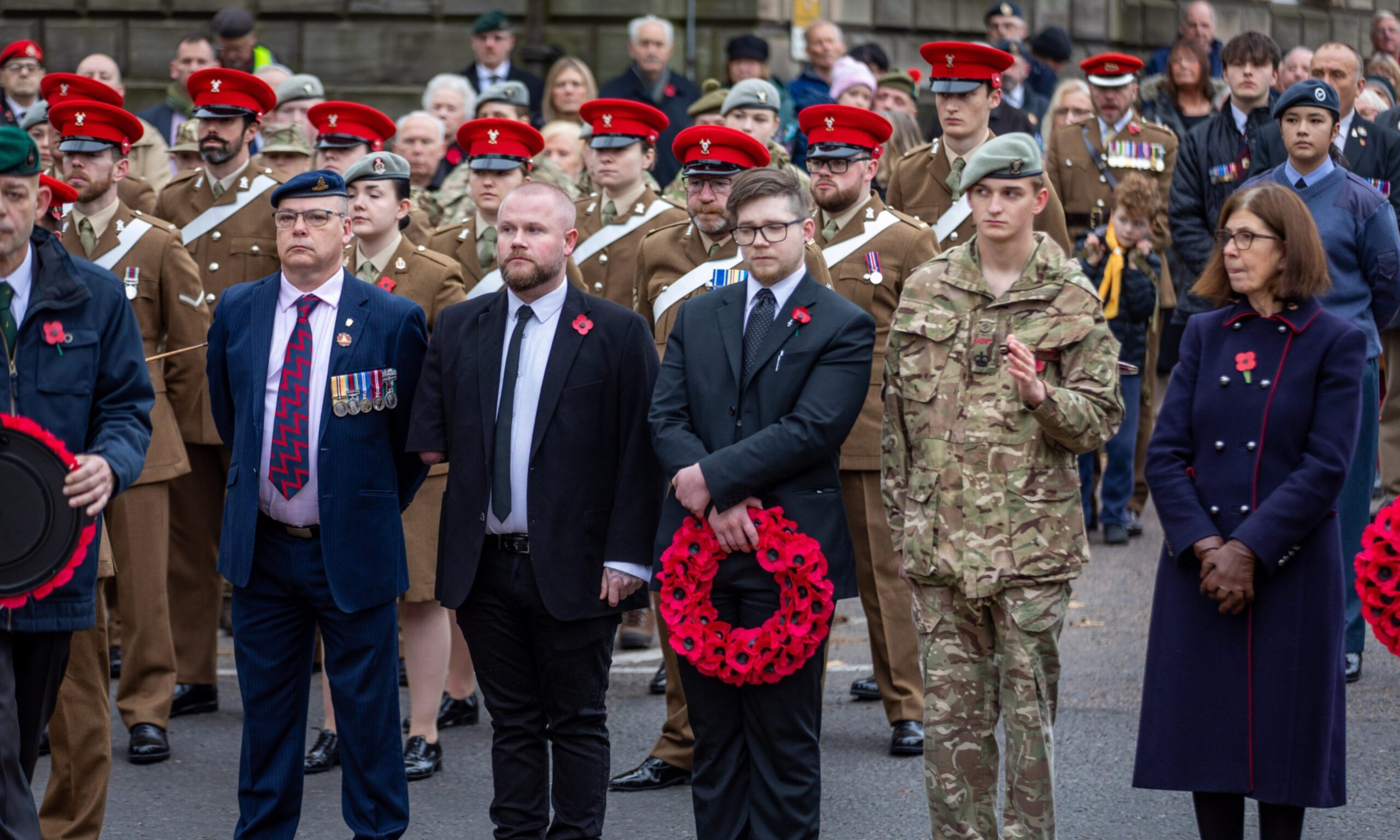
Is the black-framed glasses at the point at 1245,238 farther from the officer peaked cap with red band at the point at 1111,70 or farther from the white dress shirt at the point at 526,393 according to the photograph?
the officer peaked cap with red band at the point at 1111,70

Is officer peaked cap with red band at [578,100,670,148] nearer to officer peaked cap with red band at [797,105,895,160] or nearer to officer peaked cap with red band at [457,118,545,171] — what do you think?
officer peaked cap with red band at [457,118,545,171]

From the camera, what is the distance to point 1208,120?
959 cm

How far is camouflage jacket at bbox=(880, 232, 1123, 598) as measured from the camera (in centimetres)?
519

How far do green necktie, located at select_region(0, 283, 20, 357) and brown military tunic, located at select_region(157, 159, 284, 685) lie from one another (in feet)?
8.24

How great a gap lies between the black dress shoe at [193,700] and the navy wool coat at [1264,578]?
409 cm

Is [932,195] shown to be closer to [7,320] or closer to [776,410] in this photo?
[776,410]

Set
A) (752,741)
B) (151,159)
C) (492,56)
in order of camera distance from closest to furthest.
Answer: (752,741)
(151,159)
(492,56)

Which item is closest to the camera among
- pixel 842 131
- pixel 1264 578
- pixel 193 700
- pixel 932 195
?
pixel 1264 578

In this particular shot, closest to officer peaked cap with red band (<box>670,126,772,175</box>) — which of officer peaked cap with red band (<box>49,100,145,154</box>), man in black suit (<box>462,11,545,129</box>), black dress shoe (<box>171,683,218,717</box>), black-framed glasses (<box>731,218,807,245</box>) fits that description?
black-framed glasses (<box>731,218,807,245</box>)

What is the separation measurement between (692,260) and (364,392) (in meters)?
1.74

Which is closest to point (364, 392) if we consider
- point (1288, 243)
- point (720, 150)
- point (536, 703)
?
point (536, 703)

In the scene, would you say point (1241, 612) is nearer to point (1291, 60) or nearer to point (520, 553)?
point (520, 553)

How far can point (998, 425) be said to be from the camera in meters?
5.21

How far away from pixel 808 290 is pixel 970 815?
1593 millimetres
